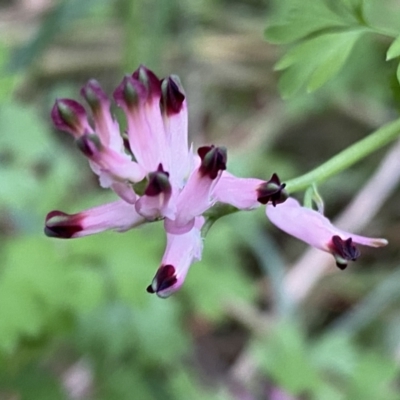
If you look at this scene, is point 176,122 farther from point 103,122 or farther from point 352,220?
point 352,220

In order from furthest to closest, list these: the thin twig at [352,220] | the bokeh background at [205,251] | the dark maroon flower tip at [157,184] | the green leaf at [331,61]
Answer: the thin twig at [352,220], the bokeh background at [205,251], the green leaf at [331,61], the dark maroon flower tip at [157,184]

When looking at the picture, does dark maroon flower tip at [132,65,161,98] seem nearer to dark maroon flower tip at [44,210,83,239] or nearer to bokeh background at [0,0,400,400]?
dark maroon flower tip at [44,210,83,239]

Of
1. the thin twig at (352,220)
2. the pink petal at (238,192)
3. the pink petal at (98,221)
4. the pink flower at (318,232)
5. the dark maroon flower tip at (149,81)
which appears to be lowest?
the thin twig at (352,220)

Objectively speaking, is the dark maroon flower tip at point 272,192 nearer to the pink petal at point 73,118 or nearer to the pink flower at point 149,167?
the pink flower at point 149,167

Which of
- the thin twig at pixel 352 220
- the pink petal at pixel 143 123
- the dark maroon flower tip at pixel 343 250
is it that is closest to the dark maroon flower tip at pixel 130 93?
the pink petal at pixel 143 123

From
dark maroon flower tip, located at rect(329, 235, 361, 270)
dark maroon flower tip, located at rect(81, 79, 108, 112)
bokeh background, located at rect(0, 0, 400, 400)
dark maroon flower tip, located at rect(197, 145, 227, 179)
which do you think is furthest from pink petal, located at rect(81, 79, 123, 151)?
bokeh background, located at rect(0, 0, 400, 400)

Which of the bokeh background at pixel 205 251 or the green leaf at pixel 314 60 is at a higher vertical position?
the green leaf at pixel 314 60

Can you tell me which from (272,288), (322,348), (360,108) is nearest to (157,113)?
(322,348)
